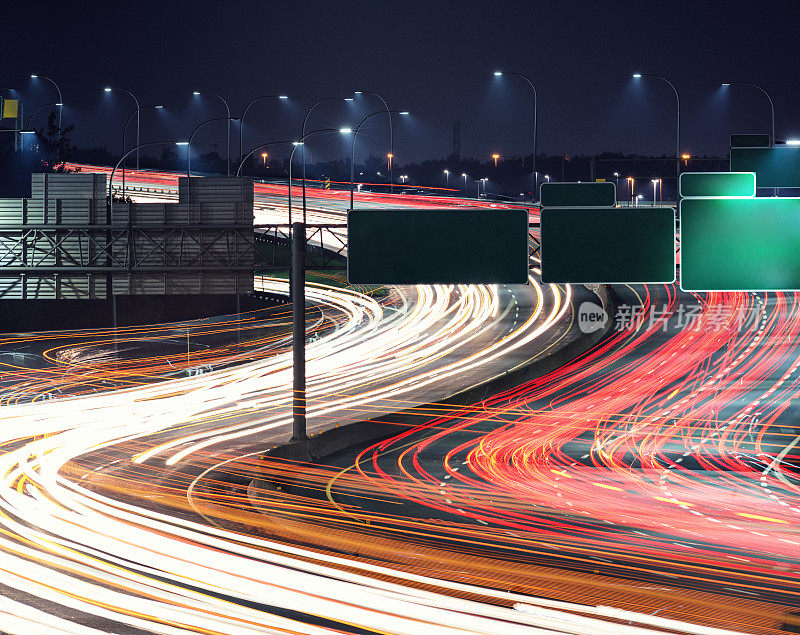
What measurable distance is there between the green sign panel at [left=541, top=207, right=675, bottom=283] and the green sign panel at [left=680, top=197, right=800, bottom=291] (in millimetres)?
804

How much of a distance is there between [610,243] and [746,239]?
9.11 feet

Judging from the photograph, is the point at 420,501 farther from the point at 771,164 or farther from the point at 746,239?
the point at 771,164

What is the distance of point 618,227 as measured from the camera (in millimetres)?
21906

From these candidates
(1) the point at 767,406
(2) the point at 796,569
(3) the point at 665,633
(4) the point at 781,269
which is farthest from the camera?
(1) the point at 767,406

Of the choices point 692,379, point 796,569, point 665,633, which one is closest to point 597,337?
point 692,379

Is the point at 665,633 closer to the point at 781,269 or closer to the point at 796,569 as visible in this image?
the point at 796,569

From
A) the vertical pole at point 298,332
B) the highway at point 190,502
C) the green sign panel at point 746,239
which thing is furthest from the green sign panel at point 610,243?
the highway at point 190,502

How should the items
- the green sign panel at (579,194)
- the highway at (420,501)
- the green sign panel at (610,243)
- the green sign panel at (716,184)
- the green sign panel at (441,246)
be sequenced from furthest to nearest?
the green sign panel at (579,194), the green sign panel at (716,184), the green sign panel at (441,246), the green sign panel at (610,243), the highway at (420,501)

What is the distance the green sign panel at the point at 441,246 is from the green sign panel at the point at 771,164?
9.61m

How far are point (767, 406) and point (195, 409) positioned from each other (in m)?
20.8

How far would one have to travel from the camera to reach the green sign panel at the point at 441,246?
75.4ft

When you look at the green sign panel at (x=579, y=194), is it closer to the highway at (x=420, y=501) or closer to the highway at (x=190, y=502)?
the highway at (x=420, y=501)

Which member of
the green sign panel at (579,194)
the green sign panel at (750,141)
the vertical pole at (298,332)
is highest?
the green sign panel at (750,141)

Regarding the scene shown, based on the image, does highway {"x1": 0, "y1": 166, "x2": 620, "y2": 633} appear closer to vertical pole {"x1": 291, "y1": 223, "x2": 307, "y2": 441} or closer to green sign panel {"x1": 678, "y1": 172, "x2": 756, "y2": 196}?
vertical pole {"x1": 291, "y1": 223, "x2": 307, "y2": 441}
